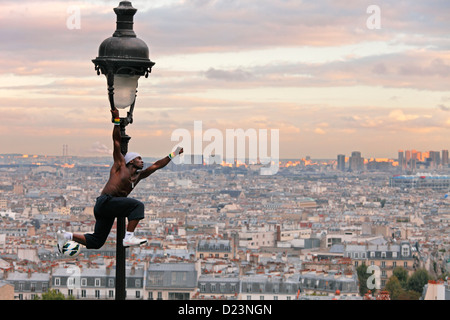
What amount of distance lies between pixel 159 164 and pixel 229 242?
65255 millimetres

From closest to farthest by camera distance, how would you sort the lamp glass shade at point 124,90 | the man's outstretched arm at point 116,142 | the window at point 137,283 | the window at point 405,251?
the man's outstretched arm at point 116,142 < the lamp glass shade at point 124,90 < the window at point 137,283 < the window at point 405,251

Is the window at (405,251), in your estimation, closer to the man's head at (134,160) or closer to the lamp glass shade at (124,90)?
the lamp glass shade at (124,90)

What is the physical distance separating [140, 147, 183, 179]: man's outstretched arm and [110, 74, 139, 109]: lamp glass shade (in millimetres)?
338

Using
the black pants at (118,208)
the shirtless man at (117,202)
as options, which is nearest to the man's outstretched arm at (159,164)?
the shirtless man at (117,202)

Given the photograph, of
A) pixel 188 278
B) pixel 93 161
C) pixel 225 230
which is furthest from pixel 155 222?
pixel 93 161

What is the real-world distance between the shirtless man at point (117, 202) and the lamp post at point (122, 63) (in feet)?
0.21

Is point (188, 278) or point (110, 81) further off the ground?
point (110, 81)

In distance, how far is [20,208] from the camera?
136 metres

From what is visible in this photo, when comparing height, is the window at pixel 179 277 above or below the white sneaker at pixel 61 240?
below

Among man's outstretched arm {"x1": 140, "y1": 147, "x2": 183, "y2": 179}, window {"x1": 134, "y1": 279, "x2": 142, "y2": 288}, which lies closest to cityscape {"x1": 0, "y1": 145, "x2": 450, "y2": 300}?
window {"x1": 134, "y1": 279, "x2": 142, "y2": 288}

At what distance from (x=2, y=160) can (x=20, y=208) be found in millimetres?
51050

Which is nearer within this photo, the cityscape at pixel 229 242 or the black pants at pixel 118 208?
the black pants at pixel 118 208

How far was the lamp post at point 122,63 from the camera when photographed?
5832 millimetres
